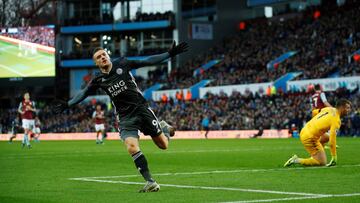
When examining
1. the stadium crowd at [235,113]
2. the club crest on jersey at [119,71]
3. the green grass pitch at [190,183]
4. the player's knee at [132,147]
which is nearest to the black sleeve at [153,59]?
the club crest on jersey at [119,71]

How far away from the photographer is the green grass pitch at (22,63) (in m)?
48.4

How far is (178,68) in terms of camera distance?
252ft

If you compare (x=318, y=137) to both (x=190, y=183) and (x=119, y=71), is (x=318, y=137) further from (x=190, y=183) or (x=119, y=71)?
(x=119, y=71)

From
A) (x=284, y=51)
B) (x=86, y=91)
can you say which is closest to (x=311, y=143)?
(x=86, y=91)

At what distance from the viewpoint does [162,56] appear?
13227mm

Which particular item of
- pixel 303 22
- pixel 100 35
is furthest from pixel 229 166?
pixel 100 35

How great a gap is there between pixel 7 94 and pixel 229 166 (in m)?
73.4

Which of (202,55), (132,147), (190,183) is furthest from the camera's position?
(202,55)

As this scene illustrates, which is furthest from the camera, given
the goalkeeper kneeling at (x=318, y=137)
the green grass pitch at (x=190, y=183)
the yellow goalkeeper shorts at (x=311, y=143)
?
the yellow goalkeeper shorts at (x=311, y=143)

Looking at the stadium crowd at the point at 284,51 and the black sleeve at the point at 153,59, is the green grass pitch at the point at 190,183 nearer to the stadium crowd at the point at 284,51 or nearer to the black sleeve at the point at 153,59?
the black sleeve at the point at 153,59

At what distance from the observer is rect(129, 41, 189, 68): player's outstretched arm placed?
1318 centimetres

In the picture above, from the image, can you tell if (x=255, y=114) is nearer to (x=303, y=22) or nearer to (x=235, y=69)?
(x=235, y=69)

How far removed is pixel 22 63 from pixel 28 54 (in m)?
0.69

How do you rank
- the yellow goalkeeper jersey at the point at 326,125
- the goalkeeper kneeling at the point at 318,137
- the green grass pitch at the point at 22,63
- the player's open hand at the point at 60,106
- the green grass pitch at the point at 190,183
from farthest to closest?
1. the green grass pitch at the point at 22,63
2. the goalkeeper kneeling at the point at 318,137
3. the yellow goalkeeper jersey at the point at 326,125
4. the player's open hand at the point at 60,106
5. the green grass pitch at the point at 190,183
